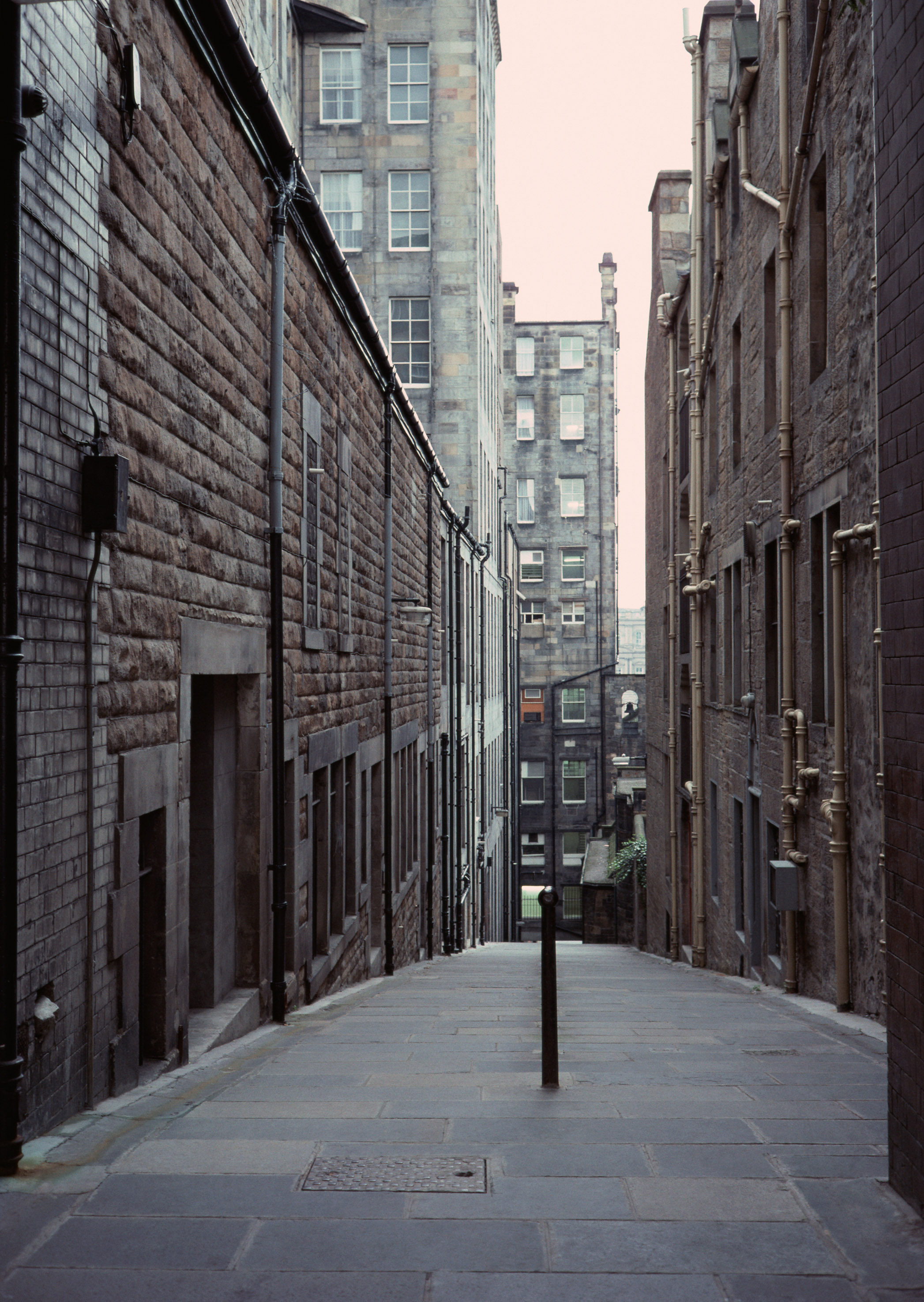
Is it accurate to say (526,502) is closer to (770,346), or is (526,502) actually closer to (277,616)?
(770,346)

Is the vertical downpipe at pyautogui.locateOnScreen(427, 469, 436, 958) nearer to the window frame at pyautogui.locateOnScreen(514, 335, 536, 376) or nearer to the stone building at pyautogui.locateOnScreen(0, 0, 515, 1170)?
the stone building at pyautogui.locateOnScreen(0, 0, 515, 1170)

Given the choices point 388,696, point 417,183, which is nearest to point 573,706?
point 417,183

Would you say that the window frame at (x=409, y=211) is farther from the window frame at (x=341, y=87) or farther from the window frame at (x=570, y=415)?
the window frame at (x=570, y=415)

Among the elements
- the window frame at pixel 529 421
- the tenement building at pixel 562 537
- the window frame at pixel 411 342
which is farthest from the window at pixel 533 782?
the window frame at pixel 411 342

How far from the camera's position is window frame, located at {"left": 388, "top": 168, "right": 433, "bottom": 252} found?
Answer: 3142 cm

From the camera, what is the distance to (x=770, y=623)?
12891 mm

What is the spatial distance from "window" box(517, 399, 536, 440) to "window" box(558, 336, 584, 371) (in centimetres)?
236

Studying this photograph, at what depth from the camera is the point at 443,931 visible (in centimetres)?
2198

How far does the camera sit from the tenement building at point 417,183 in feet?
101

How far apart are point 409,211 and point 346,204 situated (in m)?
1.66

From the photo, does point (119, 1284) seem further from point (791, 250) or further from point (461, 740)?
point (461, 740)

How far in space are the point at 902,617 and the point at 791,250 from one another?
8459 millimetres

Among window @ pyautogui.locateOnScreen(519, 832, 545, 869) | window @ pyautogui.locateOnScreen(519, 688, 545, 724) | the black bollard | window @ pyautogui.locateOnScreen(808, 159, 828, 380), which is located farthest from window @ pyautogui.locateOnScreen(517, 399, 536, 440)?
the black bollard

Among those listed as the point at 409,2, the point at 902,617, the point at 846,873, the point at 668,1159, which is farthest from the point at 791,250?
the point at 409,2
